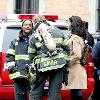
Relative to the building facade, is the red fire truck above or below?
below

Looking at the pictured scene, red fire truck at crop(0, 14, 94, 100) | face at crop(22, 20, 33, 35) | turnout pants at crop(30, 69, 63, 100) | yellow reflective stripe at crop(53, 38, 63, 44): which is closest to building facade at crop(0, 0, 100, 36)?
red fire truck at crop(0, 14, 94, 100)

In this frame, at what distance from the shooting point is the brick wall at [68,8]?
15.6 meters

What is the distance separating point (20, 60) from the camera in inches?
305

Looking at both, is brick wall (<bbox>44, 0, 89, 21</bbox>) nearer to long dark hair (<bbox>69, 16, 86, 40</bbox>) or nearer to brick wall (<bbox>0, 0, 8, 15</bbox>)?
brick wall (<bbox>0, 0, 8, 15</bbox>)

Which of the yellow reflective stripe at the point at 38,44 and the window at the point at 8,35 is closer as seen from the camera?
the yellow reflective stripe at the point at 38,44

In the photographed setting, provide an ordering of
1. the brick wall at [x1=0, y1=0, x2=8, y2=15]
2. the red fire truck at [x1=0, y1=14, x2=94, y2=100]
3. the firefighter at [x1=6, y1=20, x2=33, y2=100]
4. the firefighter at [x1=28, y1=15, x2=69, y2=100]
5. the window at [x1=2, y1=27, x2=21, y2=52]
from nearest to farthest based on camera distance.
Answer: the firefighter at [x1=28, y1=15, x2=69, y2=100]
the firefighter at [x1=6, y1=20, x2=33, y2=100]
the red fire truck at [x1=0, y1=14, x2=94, y2=100]
the window at [x1=2, y1=27, x2=21, y2=52]
the brick wall at [x1=0, y1=0, x2=8, y2=15]

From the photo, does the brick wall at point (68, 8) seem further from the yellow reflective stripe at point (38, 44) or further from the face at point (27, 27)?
the yellow reflective stripe at point (38, 44)

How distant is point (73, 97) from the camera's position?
8078 mm

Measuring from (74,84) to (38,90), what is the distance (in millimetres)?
901

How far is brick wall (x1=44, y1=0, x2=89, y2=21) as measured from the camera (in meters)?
15.6

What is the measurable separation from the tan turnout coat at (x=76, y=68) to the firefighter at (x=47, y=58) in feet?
1.61

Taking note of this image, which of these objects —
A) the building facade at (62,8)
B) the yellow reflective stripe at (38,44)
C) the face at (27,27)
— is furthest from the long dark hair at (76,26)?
the building facade at (62,8)

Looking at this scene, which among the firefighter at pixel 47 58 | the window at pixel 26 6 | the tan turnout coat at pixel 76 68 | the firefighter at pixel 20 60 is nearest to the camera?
the firefighter at pixel 47 58

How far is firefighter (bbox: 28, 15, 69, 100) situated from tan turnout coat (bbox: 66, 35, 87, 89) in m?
0.49
